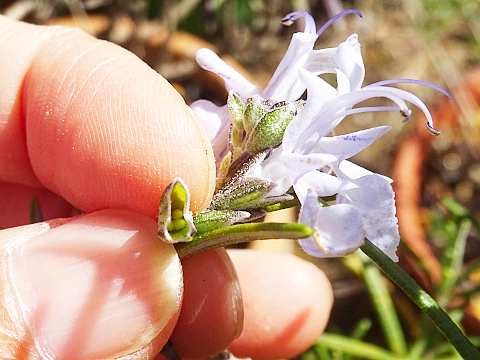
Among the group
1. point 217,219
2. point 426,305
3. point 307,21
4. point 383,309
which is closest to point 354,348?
point 383,309

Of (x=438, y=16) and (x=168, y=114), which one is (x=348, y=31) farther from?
(x=168, y=114)

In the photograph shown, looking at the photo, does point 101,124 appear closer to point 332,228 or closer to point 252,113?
point 252,113

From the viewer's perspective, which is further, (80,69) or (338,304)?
(338,304)

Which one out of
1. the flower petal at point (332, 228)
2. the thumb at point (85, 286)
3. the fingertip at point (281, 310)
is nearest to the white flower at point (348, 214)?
the flower petal at point (332, 228)

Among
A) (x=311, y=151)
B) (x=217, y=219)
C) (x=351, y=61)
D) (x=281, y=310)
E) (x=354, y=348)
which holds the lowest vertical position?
(x=354, y=348)

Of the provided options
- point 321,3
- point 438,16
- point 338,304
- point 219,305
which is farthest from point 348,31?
point 219,305

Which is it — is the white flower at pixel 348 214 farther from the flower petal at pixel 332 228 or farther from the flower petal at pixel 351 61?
the flower petal at pixel 351 61
